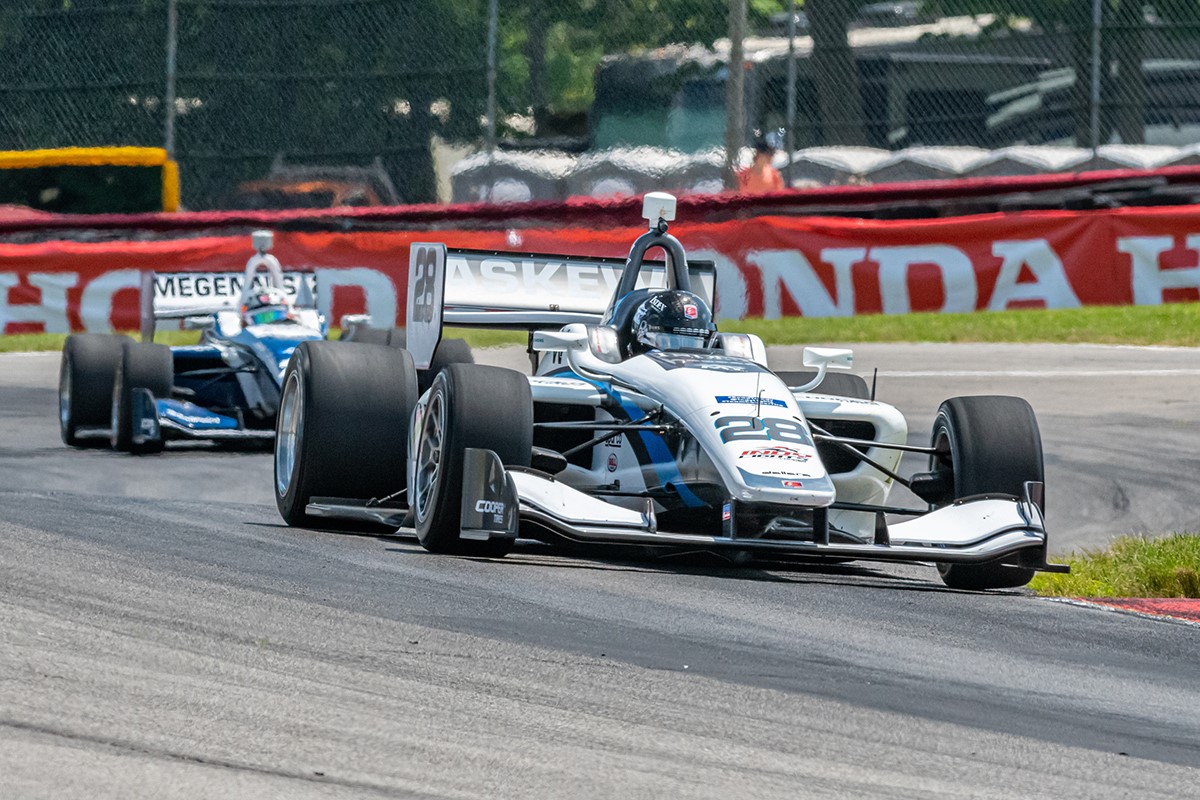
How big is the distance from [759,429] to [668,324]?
1.29 m

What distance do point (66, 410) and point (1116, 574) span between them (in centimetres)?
737

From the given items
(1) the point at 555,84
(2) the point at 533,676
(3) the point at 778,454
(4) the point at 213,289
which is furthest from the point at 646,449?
(1) the point at 555,84

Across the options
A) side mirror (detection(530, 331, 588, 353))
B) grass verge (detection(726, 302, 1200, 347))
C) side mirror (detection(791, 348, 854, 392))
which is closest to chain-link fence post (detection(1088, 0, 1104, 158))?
grass verge (detection(726, 302, 1200, 347))

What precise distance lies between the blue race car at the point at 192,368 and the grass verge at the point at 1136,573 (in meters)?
5.60

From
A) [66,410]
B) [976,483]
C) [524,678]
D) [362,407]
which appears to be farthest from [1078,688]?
[66,410]

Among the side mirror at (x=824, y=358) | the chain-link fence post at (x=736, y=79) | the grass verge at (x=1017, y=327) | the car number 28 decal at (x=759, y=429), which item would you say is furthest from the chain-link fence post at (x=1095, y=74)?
the car number 28 decal at (x=759, y=429)

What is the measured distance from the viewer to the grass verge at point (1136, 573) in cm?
772

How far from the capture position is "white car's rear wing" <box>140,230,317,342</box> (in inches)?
540

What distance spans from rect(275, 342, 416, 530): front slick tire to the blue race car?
3932mm

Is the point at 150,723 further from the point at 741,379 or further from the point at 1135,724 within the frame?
the point at 741,379

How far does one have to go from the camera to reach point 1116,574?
8.05 m

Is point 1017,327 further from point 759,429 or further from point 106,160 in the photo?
point 759,429

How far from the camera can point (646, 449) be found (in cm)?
789

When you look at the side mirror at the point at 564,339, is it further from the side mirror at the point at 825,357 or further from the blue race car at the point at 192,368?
the blue race car at the point at 192,368
